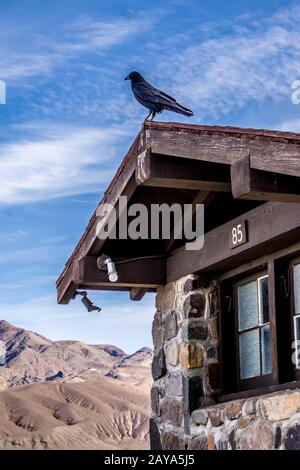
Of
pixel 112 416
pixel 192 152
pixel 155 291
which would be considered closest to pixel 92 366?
pixel 112 416

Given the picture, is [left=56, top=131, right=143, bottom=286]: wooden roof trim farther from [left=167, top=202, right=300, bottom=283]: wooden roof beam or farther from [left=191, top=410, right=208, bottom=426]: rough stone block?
[left=191, top=410, right=208, bottom=426]: rough stone block

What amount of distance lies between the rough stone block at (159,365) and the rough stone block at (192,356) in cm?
45

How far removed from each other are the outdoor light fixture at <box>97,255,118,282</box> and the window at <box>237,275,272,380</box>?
1085 millimetres

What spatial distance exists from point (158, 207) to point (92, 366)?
30.0 m

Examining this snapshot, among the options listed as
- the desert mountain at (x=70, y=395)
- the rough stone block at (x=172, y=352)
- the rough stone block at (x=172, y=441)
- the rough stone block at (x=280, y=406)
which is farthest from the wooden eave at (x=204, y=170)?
the desert mountain at (x=70, y=395)

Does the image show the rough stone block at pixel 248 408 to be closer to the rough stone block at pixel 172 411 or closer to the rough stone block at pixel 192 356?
the rough stone block at pixel 192 356

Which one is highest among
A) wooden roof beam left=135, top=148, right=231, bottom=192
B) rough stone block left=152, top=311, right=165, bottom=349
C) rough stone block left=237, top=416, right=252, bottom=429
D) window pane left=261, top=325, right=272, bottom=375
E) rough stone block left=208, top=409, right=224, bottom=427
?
wooden roof beam left=135, top=148, right=231, bottom=192

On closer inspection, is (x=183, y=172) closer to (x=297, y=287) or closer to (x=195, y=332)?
(x=297, y=287)

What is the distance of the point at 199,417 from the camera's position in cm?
766

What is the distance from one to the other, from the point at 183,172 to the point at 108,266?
2047mm

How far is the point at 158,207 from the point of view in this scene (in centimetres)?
818

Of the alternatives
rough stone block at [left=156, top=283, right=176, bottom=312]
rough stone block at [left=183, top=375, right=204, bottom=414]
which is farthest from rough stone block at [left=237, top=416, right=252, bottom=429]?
rough stone block at [left=156, top=283, right=176, bottom=312]

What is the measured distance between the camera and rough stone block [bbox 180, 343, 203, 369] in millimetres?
7895

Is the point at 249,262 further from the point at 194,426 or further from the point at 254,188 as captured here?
the point at 254,188
